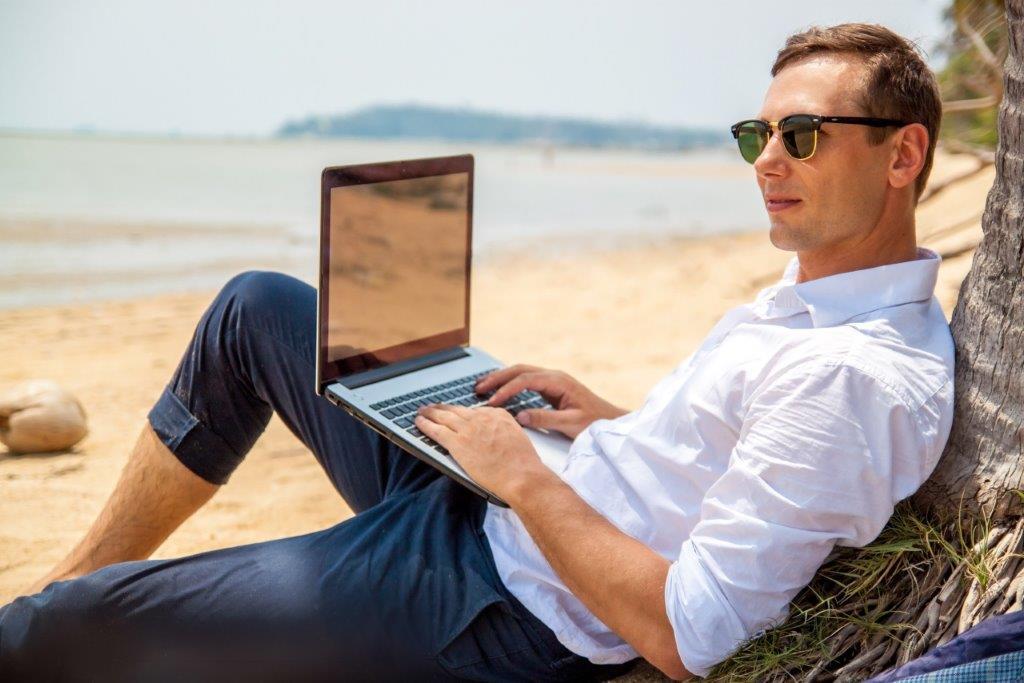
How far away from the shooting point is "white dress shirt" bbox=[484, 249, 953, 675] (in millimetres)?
1730

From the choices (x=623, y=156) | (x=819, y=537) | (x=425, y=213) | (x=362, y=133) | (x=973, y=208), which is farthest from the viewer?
(x=362, y=133)

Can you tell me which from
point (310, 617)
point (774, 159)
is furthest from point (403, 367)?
point (774, 159)

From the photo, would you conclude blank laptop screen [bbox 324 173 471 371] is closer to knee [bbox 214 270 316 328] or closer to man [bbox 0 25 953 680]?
knee [bbox 214 270 316 328]

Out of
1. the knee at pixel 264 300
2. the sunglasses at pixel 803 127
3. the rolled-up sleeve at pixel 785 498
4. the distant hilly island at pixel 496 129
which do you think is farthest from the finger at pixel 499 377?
the distant hilly island at pixel 496 129

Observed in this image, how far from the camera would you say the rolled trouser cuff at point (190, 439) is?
2.69 m

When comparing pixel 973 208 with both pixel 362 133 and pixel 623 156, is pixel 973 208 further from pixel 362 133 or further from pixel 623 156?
pixel 362 133

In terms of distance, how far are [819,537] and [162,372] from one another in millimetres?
5357

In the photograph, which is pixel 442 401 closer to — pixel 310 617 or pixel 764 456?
pixel 310 617

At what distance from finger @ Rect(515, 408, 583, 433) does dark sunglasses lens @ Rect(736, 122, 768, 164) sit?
0.79 m

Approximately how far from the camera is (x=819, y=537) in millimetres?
1748

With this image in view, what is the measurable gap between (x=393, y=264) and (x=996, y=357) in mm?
1514

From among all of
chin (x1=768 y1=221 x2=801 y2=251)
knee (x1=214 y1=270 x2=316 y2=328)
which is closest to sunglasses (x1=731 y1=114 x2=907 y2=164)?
chin (x1=768 y1=221 x2=801 y2=251)

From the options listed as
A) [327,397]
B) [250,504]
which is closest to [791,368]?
[327,397]

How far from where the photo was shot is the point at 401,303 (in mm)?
2809
